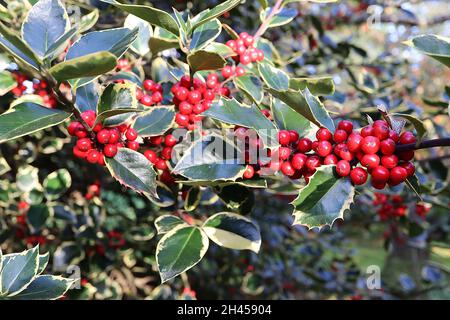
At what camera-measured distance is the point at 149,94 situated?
1182 mm

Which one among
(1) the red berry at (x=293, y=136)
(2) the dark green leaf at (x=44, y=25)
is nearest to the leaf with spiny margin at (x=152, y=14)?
(2) the dark green leaf at (x=44, y=25)

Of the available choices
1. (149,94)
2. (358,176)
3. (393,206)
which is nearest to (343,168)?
(358,176)

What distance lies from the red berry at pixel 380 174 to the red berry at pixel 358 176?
1.0 inches

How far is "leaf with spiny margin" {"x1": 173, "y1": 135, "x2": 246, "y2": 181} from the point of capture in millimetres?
913

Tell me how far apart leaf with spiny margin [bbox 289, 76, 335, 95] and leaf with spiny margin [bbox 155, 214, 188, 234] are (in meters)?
0.49

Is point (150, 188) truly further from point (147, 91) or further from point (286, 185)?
point (286, 185)

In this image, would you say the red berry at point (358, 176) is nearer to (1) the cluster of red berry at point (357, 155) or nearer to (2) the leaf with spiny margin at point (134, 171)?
(1) the cluster of red berry at point (357, 155)

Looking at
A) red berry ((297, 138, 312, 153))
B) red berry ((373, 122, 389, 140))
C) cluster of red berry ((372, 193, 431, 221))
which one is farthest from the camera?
cluster of red berry ((372, 193, 431, 221))

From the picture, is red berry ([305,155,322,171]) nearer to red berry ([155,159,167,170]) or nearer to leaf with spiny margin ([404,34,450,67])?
leaf with spiny margin ([404,34,450,67])

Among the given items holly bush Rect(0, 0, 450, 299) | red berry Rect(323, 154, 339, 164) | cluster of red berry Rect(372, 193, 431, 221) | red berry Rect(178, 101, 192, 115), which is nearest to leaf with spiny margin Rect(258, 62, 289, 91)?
holly bush Rect(0, 0, 450, 299)

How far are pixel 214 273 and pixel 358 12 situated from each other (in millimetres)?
2181

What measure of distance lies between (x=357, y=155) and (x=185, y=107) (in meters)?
0.44
